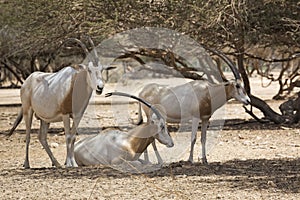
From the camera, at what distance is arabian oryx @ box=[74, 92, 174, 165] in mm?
10711

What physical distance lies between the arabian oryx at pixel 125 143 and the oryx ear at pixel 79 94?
0.41 meters

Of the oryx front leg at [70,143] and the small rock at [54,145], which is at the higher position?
the oryx front leg at [70,143]

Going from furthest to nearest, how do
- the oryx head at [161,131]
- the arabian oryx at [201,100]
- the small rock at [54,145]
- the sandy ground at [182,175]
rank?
1. the small rock at [54,145]
2. the arabian oryx at [201,100]
3. the oryx head at [161,131]
4. the sandy ground at [182,175]

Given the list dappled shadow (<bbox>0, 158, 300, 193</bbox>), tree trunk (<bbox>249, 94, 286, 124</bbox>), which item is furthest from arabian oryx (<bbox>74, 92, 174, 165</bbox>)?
tree trunk (<bbox>249, 94, 286, 124</bbox>)

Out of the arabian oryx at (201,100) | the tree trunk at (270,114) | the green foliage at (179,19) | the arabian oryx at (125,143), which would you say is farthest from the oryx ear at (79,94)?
the tree trunk at (270,114)

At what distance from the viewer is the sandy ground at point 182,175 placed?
8055 mm

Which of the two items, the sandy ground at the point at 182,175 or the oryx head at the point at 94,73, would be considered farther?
the oryx head at the point at 94,73

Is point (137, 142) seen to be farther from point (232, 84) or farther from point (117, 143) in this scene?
point (232, 84)

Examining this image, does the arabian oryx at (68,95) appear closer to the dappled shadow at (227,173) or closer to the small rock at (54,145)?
the dappled shadow at (227,173)

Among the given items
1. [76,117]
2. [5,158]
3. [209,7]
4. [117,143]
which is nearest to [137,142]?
[117,143]

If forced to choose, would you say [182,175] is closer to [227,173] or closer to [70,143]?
[227,173]

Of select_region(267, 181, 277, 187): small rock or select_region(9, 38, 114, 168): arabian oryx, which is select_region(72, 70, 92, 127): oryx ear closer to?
select_region(9, 38, 114, 168): arabian oryx

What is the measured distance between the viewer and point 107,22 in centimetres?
1534

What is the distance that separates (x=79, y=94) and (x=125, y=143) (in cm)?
97
